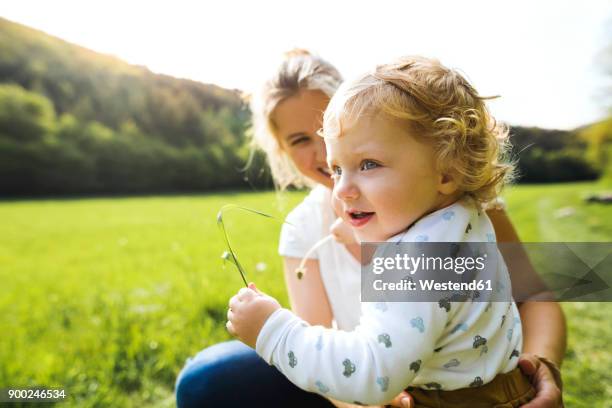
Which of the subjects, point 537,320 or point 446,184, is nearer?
point 446,184

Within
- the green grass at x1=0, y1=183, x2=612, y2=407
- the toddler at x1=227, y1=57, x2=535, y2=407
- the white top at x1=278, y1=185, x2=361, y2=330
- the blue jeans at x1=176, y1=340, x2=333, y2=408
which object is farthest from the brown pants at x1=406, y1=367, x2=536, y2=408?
the green grass at x1=0, y1=183, x2=612, y2=407

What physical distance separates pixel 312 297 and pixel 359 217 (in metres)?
0.57

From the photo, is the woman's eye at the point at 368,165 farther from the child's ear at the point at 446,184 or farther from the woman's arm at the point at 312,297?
the woman's arm at the point at 312,297

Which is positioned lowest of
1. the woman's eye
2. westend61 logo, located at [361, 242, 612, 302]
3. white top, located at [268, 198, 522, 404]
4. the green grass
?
the green grass

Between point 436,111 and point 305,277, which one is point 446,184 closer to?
point 436,111

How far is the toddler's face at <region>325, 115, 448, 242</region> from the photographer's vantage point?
3.18ft

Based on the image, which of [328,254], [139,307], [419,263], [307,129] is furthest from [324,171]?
[139,307]

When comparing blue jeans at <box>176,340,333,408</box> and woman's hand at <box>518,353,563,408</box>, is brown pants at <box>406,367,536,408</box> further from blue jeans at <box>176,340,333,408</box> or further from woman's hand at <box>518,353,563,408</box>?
blue jeans at <box>176,340,333,408</box>

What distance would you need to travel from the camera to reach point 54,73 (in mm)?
23750

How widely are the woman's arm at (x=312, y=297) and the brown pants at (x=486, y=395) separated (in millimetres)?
496

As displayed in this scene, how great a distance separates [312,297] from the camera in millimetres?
1549

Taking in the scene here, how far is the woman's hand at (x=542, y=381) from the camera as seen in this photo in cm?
107

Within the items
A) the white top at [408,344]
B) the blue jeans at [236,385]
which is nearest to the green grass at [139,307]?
the blue jeans at [236,385]

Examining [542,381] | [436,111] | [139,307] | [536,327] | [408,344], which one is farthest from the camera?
Result: [139,307]
